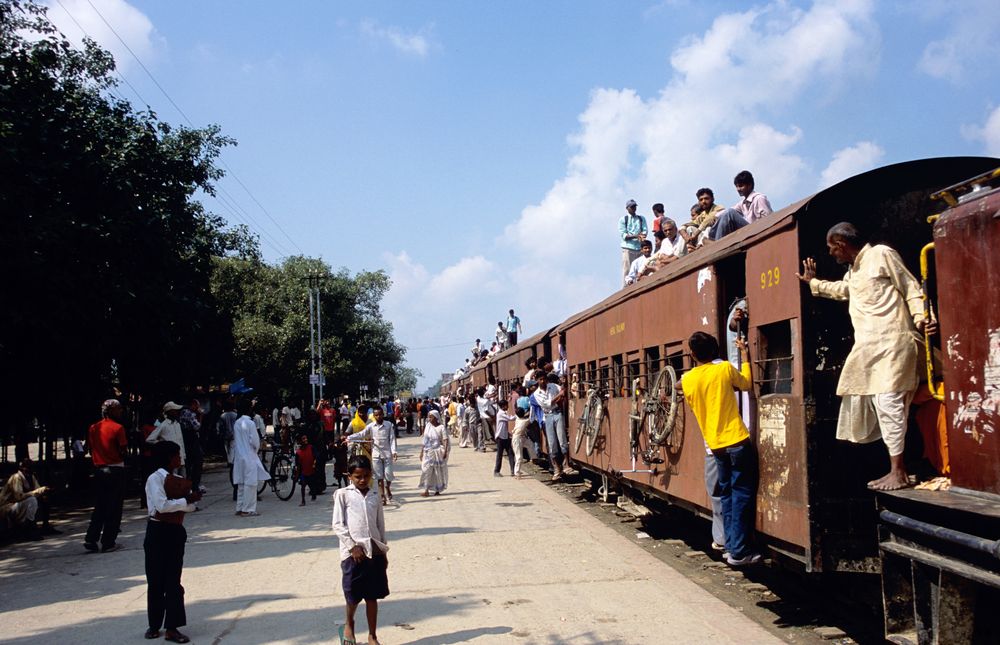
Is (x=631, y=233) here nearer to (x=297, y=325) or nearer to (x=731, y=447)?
(x=731, y=447)

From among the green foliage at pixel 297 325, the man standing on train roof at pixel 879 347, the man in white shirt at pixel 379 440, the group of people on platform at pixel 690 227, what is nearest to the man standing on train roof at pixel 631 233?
the group of people on platform at pixel 690 227

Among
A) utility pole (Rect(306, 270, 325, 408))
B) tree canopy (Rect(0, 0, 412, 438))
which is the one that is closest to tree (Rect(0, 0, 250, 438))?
tree canopy (Rect(0, 0, 412, 438))

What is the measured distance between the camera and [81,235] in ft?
42.4

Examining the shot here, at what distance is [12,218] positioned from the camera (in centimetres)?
1102

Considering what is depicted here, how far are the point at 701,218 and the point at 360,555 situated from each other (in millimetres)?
7350

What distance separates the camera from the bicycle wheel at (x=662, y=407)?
300 inches

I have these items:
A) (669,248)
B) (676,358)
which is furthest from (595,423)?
(676,358)

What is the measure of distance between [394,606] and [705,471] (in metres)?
2.78

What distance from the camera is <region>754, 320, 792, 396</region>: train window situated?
569 cm

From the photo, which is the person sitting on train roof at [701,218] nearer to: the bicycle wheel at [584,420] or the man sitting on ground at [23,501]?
the bicycle wheel at [584,420]

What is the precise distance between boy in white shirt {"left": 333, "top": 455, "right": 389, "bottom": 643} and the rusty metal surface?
3542 mm

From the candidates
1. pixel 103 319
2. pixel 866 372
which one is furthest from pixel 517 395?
pixel 866 372

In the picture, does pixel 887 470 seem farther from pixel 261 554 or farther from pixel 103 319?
pixel 103 319

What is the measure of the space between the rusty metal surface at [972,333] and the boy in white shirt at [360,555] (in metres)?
3.54
